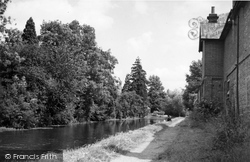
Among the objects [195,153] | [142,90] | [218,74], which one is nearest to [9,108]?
[218,74]

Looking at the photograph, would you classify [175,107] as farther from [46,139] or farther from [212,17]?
[46,139]

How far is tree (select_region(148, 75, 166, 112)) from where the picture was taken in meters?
105

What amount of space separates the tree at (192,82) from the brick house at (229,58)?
1145 inches

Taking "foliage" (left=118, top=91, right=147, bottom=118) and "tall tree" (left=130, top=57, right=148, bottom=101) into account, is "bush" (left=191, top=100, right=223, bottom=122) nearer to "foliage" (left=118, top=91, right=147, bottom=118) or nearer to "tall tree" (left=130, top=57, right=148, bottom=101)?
"foliage" (left=118, top=91, right=147, bottom=118)

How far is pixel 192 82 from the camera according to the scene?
57.5 m

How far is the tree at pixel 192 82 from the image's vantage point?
56531mm

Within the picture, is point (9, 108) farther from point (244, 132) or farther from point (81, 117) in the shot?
point (244, 132)

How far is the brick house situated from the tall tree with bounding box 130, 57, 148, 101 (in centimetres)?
5684

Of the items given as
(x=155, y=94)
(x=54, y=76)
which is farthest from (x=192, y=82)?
(x=155, y=94)

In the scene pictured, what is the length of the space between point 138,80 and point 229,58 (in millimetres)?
65284

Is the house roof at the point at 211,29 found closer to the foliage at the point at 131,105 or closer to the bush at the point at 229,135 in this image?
the bush at the point at 229,135

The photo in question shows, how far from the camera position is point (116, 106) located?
58.8 metres

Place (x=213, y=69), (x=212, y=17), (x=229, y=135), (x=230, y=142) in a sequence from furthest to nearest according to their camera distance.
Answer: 1. (x=212, y=17)
2. (x=213, y=69)
3. (x=229, y=135)
4. (x=230, y=142)

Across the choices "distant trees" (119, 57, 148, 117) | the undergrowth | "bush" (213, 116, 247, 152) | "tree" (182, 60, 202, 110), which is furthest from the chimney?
"distant trees" (119, 57, 148, 117)
